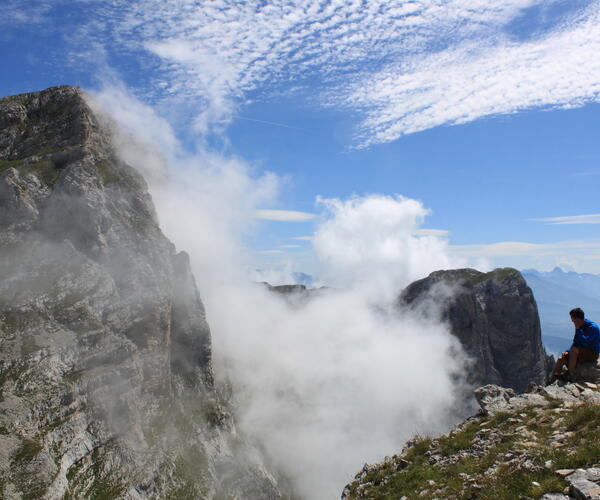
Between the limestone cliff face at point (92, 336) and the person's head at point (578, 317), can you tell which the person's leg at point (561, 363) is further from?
the limestone cliff face at point (92, 336)

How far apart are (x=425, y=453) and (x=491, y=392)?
69.1 ft

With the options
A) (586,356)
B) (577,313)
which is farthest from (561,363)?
(577,313)

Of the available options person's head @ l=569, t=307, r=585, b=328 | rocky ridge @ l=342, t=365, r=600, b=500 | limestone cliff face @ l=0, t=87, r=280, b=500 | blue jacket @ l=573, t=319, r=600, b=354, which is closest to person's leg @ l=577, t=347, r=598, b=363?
blue jacket @ l=573, t=319, r=600, b=354

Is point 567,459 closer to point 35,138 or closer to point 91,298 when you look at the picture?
point 91,298

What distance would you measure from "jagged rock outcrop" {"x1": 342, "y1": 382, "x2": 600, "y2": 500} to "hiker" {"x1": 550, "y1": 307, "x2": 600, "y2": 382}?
7.54 feet

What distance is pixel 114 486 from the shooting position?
99.2 meters

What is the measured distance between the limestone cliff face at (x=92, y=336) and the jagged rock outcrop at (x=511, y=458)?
9423 centimetres

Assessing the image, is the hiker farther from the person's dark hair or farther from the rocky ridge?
the rocky ridge

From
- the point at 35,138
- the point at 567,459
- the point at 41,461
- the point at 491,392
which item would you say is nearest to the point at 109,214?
the point at 35,138

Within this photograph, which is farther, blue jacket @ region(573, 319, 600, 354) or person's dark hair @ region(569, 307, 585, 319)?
person's dark hair @ region(569, 307, 585, 319)

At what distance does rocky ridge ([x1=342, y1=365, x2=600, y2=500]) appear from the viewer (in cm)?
1477

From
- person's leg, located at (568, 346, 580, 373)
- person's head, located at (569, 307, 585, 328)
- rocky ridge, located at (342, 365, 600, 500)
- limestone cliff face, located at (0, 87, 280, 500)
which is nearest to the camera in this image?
rocky ridge, located at (342, 365, 600, 500)

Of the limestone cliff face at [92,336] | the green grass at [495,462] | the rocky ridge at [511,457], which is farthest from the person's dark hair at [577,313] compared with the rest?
the limestone cliff face at [92,336]

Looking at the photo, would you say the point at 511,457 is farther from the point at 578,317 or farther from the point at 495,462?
the point at 578,317
